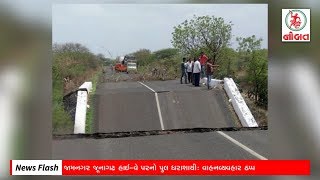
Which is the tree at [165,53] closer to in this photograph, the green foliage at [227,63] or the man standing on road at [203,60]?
the man standing on road at [203,60]

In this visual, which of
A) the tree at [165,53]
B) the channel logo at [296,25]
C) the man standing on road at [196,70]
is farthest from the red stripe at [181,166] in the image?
the channel logo at [296,25]

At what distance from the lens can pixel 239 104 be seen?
561cm

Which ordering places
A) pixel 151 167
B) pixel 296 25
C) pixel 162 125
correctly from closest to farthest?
1. pixel 296 25
2. pixel 151 167
3. pixel 162 125

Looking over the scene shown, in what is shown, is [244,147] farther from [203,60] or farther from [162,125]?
[203,60]

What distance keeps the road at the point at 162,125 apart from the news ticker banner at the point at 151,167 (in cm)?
7

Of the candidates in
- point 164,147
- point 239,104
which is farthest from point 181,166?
point 239,104

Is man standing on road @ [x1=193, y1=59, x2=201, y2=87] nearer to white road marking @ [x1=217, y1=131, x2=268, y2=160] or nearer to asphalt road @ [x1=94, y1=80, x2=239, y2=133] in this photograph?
asphalt road @ [x1=94, y1=80, x2=239, y2=133]

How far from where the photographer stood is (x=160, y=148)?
5359 millimetres

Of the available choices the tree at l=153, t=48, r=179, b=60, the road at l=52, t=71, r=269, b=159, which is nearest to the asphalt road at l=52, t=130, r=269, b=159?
the road at l=52, t=71, r=269, b=159

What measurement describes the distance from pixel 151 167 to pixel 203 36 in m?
1.63

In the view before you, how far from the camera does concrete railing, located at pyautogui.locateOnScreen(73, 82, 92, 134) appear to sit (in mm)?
5367

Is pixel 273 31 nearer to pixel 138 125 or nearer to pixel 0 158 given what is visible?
pixel 138 125

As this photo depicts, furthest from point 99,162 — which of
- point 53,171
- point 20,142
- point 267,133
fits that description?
point 267,133

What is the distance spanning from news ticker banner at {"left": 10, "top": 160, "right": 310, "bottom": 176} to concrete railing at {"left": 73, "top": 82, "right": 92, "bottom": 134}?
0.38 m
